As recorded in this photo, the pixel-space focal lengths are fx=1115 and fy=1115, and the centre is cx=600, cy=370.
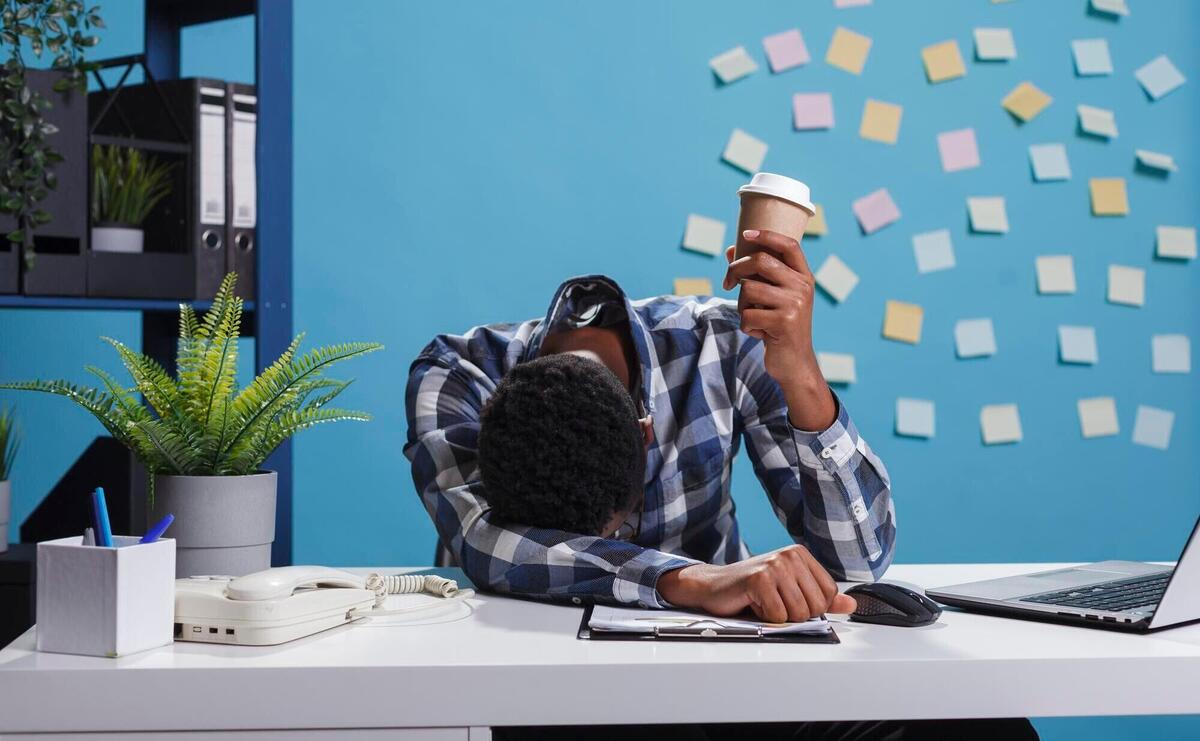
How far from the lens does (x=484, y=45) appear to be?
2408 millimetres

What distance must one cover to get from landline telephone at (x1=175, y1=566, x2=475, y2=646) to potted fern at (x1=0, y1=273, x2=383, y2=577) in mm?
94

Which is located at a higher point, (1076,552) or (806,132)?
(806,132)

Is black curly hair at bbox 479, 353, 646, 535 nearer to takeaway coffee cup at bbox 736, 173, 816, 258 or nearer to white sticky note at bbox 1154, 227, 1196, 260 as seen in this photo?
takeaway coffee cup at bbox 736, 173, 816, 258

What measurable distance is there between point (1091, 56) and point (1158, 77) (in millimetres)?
174

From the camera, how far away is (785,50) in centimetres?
249

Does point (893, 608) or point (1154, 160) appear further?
point (1154, 160)

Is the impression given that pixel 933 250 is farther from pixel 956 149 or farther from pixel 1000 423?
pixel 1000 423

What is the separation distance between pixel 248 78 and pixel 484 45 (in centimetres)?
50

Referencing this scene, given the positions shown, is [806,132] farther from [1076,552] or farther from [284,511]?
[284,511]

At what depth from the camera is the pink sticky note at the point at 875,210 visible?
2508 mm

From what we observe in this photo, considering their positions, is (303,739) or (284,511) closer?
(303,739)

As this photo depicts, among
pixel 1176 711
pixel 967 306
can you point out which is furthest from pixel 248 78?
pixel 1176 711

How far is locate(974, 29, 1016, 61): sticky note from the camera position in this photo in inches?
100

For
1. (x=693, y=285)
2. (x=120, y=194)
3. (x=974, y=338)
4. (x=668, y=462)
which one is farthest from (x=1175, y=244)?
(x=120, y=194)
